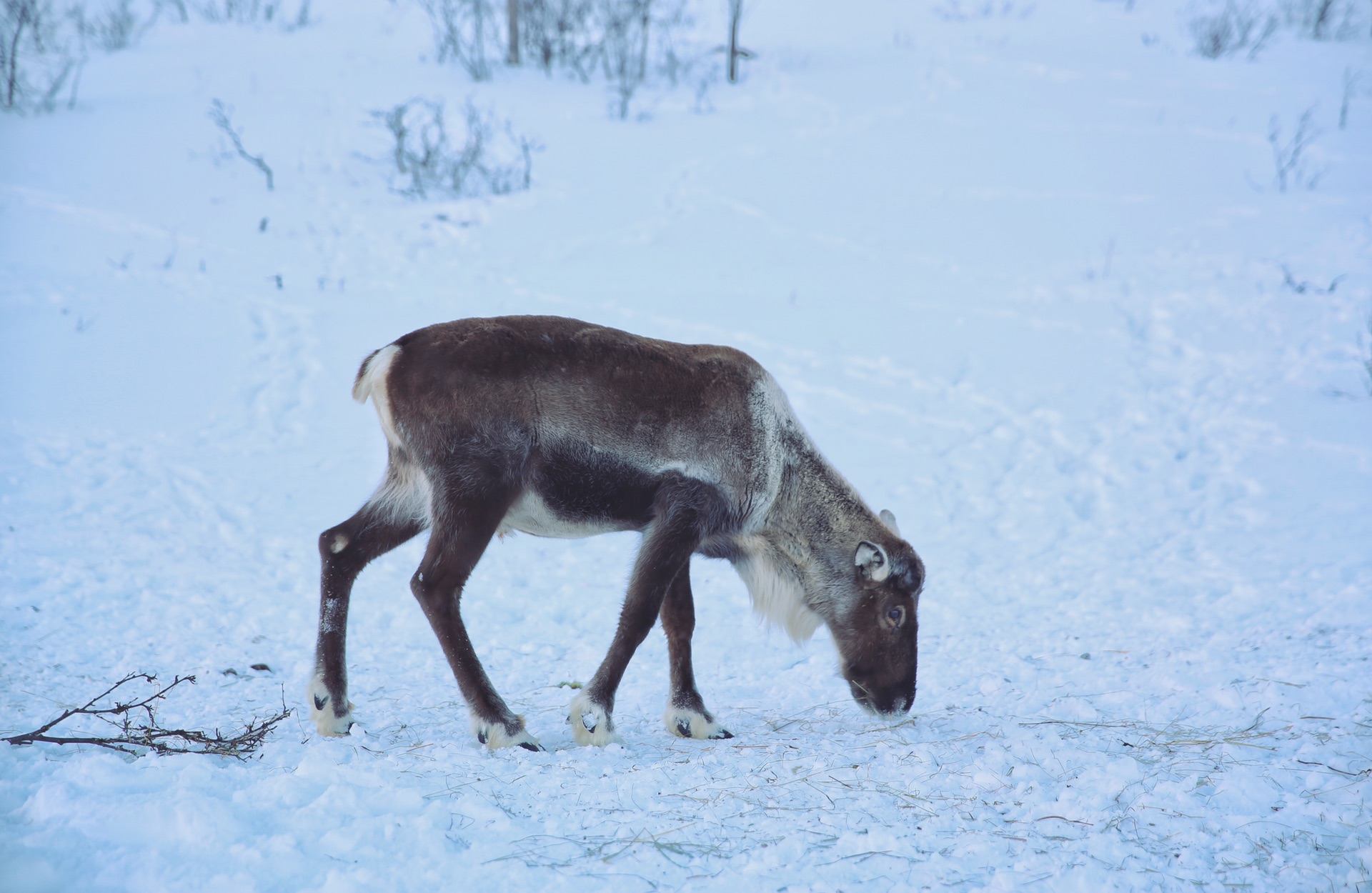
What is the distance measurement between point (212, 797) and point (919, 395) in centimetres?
700

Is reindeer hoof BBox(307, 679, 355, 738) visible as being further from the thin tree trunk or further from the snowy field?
the thin tree trunk

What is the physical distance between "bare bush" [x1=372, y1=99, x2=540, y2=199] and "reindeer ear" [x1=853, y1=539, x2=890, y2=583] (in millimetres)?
9029

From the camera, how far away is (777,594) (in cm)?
442

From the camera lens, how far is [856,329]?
9484 mm

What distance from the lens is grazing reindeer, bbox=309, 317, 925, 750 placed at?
365 cm

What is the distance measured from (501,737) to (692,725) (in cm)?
85

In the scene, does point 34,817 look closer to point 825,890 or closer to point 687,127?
point 825,890

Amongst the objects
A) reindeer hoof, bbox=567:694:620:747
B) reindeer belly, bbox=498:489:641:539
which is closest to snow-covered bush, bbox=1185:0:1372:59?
reindeer belly, bbox=498:489:641:539

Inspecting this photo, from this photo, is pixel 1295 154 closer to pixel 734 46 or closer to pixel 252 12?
pixel 734 46

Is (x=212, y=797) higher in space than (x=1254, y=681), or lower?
higher

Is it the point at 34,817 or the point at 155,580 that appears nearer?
the point at 34,817

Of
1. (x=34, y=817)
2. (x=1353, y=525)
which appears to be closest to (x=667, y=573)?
(x=34, y=817)

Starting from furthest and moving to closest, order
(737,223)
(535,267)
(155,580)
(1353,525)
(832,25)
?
(832,25)
(737,223)
(535,267)
(1353,525)
(155,580)

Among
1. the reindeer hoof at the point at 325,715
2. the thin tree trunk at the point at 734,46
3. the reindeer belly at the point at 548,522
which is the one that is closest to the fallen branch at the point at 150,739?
the reindeer hoof at the point at 325,715
